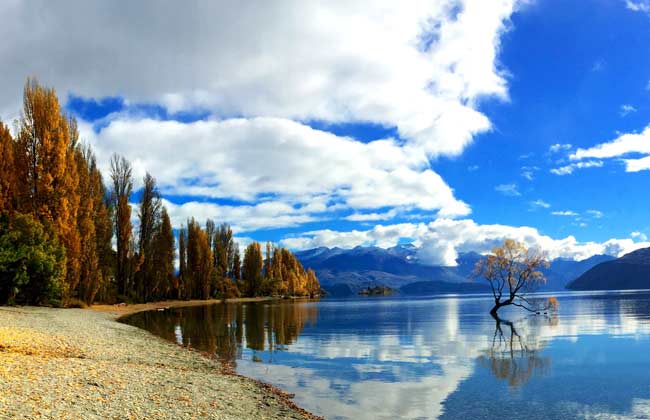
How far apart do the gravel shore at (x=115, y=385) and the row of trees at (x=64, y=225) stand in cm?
2190

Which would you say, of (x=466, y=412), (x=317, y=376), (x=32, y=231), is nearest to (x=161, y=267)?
(x=32, y=231)

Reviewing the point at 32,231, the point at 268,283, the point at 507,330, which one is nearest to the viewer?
the point at 32,231

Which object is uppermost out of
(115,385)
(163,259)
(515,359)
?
(163,259)

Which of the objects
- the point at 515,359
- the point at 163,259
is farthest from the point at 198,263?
the point at 515,359

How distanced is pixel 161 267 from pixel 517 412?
92177mm

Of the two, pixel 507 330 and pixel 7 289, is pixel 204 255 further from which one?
pixel 507 330

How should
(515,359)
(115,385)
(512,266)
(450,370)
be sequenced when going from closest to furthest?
(115,385) → (450,370) → (515,359) → (512,266)

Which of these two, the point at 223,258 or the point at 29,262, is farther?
the point at 223,258

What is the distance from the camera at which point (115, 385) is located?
1502 cm

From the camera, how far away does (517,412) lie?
1703 centimetres

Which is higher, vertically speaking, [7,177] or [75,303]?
[7,177]

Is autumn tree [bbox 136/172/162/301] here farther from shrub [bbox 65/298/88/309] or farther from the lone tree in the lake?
the lone tree in the lake

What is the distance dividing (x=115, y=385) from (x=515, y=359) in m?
23.6

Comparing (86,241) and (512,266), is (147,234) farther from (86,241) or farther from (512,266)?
(512,266)
